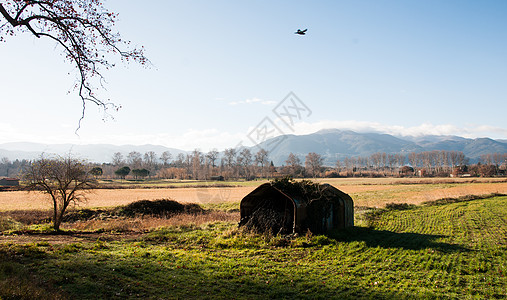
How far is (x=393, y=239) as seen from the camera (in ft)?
47.3

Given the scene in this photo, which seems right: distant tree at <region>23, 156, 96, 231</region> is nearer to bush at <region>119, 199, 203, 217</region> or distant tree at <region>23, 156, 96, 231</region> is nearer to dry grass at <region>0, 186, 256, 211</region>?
dry grass at <region>0, 186, 256, 211</region>

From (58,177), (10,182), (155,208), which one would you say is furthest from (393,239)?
(10,182)

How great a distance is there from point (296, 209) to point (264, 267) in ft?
17.3

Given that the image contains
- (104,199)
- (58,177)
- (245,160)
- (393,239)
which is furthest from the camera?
(245,160)

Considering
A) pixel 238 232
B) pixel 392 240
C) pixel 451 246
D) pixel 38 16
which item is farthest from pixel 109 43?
pixel 451 246

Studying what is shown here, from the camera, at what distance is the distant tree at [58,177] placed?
53.5ft

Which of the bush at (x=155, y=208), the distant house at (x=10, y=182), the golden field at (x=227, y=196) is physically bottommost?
the golden field at (x=227, y=196)

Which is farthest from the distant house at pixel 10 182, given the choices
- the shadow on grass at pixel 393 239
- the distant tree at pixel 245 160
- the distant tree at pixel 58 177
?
the shadow on grass at pixel 393 239

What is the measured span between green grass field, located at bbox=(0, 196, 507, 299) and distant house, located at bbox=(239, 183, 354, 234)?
3.39 ft

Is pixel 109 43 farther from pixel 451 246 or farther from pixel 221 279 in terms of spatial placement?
pixel 451 246

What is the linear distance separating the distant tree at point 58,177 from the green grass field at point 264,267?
15.8 feet

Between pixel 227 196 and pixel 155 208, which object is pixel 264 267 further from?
pixel 227 196

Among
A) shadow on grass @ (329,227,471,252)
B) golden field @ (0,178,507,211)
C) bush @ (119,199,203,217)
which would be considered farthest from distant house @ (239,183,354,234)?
bush @ (119,199,203,217)

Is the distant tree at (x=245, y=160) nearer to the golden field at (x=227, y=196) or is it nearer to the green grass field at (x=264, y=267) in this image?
the golden field at (x=227, y=196)
